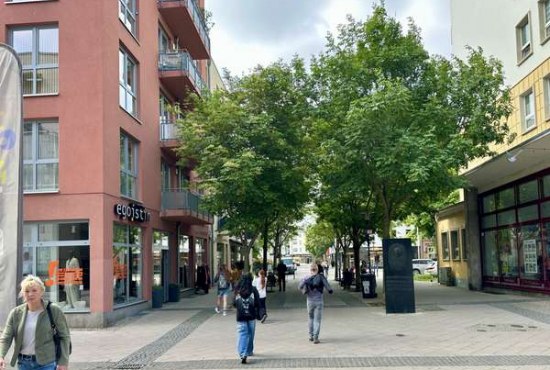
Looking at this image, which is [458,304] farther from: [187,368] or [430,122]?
[187,368]

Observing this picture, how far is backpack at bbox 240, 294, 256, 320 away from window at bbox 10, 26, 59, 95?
406 inches

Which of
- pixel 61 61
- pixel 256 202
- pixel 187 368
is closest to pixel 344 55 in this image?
pixel 256 202

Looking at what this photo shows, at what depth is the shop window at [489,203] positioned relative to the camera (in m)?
25.5

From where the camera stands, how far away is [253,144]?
20.8 m

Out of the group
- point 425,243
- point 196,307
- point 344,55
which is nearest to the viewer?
point 344,55

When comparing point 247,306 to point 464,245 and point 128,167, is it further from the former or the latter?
point 464,245

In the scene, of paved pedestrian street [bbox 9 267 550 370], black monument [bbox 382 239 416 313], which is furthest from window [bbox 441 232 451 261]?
black monument [bbox 382 239 416 313]

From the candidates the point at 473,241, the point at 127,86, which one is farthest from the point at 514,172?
the point at 127,86

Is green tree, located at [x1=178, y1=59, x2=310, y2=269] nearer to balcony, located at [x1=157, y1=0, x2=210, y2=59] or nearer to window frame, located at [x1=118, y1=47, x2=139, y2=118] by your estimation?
window frame, located at [x1=118, y1=47, x2=139, y2=118]

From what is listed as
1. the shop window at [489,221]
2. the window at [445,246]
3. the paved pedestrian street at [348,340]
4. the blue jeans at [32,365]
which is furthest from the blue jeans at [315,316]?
the window at [445,246]

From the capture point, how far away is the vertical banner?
641cm

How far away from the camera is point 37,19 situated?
17.4m

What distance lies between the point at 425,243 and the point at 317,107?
6117cm

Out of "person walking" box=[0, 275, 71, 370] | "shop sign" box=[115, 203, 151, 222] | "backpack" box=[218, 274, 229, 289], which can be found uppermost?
"shop sign" box=[115, 203, 151, 222]
